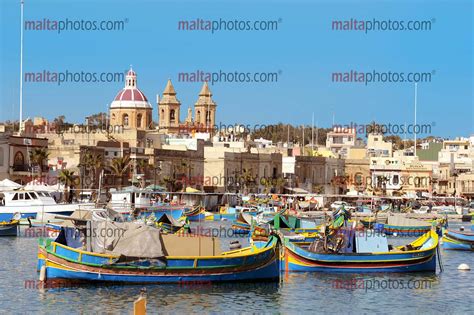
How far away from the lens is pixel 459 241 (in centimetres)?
5841

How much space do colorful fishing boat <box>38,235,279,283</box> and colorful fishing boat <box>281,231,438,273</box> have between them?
4588 mm

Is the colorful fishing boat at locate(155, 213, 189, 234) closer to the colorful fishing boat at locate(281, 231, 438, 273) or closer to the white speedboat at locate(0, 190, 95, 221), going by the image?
the white speedboat at locate(0, 190, 95, 221)

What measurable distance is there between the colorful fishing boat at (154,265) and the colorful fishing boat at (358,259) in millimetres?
4588

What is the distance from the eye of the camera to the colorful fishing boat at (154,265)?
37906 millimetres

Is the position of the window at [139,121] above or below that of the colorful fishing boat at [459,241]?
above

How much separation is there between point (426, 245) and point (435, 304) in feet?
24.6

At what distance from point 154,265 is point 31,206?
1292 inches

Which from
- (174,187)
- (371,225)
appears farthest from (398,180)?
(371,225)

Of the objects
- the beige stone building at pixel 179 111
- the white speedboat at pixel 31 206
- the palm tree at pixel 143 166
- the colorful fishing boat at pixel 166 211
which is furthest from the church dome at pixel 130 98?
the white speedboat at pixel 31 206

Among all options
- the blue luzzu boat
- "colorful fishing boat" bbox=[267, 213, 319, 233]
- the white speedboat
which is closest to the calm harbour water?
"colorful fishing boat" bbox=[267, 213, 319, 233]

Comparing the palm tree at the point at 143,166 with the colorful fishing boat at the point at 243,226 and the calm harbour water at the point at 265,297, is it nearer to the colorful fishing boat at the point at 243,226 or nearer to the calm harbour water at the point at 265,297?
the colorful fishing boat at the point at 243,226

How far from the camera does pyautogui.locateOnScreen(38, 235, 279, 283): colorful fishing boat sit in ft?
124

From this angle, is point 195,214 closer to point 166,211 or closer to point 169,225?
point 166,211

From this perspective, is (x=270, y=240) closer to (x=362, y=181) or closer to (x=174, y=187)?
(x=174, y=187)
